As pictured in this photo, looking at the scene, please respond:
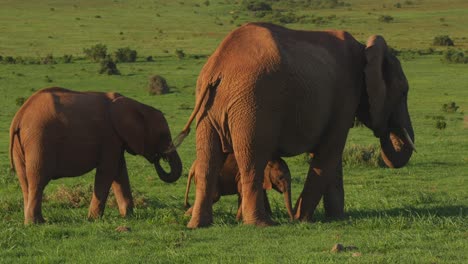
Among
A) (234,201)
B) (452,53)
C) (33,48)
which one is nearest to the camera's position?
(234,201)

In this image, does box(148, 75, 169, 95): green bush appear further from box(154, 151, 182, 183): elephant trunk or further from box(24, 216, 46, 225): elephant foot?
box(24, 216, 46, 225): elephant foot

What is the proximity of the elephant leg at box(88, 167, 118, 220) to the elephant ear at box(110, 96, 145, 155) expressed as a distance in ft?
1.73

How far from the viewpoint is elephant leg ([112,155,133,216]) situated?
39.6ft

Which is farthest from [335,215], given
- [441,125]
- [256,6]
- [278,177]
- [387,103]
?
[256,6]

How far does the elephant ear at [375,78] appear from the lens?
37.2 feet

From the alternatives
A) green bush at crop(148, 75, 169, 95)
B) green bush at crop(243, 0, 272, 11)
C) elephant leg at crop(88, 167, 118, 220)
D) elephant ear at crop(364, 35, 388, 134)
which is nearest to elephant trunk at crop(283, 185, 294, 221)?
elephant ear at crop(364, 35, 388, 134)

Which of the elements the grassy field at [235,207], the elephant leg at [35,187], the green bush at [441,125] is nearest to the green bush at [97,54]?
the grassy field at [235,207]

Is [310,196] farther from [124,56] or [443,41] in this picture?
[443,41]

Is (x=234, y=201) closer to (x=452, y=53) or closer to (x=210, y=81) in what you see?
(x=210, y=81)

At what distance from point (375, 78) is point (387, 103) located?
680 millimetres

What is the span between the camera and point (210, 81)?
10453mm

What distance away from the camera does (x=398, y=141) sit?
12.3 metres

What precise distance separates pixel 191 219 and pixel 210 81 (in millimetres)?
1531

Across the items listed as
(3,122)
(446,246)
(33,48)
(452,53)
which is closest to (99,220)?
(446,246)
